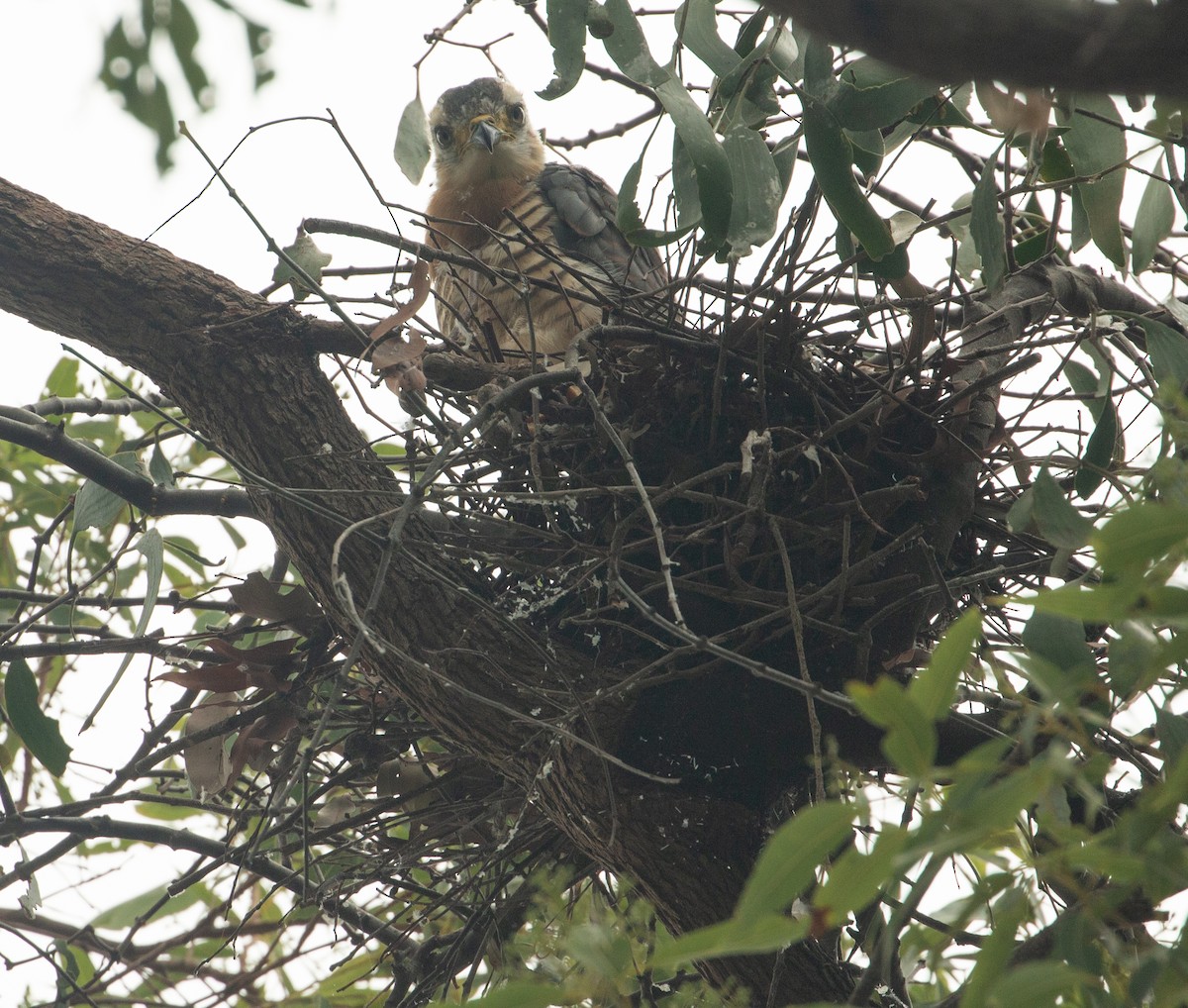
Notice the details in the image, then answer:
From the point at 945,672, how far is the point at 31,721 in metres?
2.03

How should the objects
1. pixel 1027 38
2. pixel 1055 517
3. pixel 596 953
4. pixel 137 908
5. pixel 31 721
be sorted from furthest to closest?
1. pixel 137 908
2. pixel 31 721
3. pixel 1055 517
4. pixel 596 953
5. pixel 1027 38

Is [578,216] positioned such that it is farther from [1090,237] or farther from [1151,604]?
[1151,604]

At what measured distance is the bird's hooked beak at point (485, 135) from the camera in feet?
12.8

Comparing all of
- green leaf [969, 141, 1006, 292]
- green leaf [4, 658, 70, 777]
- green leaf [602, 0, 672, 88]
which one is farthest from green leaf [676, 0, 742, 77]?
green leaf [4, 658, 70, 777]

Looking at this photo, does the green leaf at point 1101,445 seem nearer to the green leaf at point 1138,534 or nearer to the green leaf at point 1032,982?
the green leaf at point 1138,534

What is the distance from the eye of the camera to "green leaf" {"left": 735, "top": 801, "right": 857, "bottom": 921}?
796mm

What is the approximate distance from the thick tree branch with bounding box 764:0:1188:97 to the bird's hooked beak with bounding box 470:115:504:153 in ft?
11.0

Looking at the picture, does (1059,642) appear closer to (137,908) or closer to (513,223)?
(513,223)

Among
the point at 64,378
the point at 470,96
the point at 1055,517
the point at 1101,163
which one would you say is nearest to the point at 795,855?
the point at 1055,517

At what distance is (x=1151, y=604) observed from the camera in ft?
2.81

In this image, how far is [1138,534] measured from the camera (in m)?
0.84

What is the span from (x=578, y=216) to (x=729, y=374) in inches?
63.1

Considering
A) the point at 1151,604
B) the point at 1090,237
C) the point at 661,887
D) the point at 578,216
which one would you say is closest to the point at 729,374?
the point at 1090,237

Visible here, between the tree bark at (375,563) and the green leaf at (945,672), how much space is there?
947mm
